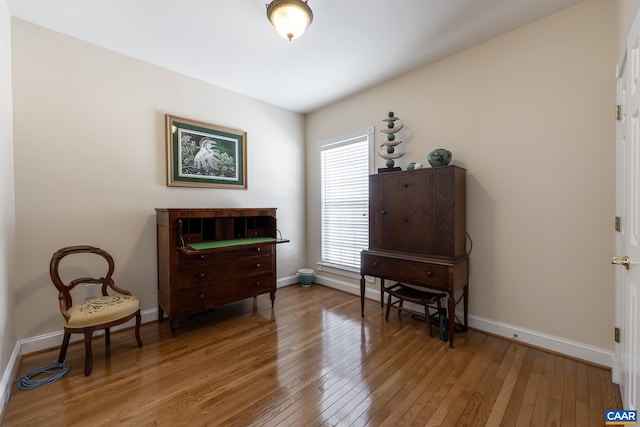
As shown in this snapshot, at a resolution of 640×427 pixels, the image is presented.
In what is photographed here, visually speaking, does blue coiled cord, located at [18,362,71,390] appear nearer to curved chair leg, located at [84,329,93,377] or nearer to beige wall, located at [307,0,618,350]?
curved chair leg, located at [84,329,93,377]

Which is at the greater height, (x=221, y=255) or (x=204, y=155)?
(x=204, y=155)

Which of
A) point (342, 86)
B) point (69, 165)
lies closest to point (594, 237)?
point (342, 86)

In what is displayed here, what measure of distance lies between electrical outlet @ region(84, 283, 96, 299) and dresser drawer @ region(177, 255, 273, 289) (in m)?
0.80

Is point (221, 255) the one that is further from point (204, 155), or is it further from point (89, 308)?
point (204, 155)

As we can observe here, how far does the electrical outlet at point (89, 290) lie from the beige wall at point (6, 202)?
479mm

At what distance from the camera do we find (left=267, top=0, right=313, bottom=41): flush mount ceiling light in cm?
188

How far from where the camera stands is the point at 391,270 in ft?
9.13

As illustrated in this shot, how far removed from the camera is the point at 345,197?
3957mm

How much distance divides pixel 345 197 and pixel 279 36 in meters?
2.15

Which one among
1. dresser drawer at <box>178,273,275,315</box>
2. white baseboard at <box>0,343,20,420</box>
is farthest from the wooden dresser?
white baseboard at <box>0,343,20,420</box>

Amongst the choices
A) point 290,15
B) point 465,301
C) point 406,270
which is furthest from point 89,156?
point 465,301

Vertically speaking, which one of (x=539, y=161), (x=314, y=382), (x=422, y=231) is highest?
(x=539, y=161)

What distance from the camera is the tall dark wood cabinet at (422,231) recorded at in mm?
2500

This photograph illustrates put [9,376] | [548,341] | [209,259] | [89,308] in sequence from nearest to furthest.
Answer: [9,376] < [89,308] < [548,341] < [209,259]
